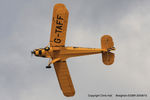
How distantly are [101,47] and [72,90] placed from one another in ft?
18.4

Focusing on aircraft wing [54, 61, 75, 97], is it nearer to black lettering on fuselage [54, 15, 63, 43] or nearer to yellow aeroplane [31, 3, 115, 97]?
yellow aeroplane [31, 3, 115, 97]

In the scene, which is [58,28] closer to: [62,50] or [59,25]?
[59,25]

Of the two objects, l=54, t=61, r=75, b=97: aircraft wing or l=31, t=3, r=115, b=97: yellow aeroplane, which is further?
l=54, t=61, r=75, b=97: aircraft wing

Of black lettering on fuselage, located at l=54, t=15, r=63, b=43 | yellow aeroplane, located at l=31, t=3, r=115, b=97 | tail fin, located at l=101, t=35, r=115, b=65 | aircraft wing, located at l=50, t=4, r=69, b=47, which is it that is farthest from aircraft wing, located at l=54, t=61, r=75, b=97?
tail fin, located at l=101, t=35, r=115, b=65

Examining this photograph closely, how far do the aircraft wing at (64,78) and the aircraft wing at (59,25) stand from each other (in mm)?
2538

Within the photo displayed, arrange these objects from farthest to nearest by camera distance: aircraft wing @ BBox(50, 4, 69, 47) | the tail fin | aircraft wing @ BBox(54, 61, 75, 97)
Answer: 1. aircraft wing @ BBox(54, 61, 75, 97)
2. the tail fin
3. aircraft wing @ BBox(50, 4, 69, 47)

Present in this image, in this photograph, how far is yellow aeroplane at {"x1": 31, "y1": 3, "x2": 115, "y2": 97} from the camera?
2970 centimetres

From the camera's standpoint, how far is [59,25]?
29.8 metres

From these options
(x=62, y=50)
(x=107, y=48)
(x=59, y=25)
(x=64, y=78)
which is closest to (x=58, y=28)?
(x=59, y=25)

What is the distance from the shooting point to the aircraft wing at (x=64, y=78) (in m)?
31.8

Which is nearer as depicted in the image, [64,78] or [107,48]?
[107,48]

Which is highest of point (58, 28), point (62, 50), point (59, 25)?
point (59, 25)

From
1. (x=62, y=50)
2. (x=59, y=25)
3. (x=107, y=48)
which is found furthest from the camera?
(x=107, y=48)

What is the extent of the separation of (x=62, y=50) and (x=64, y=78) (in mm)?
3474
